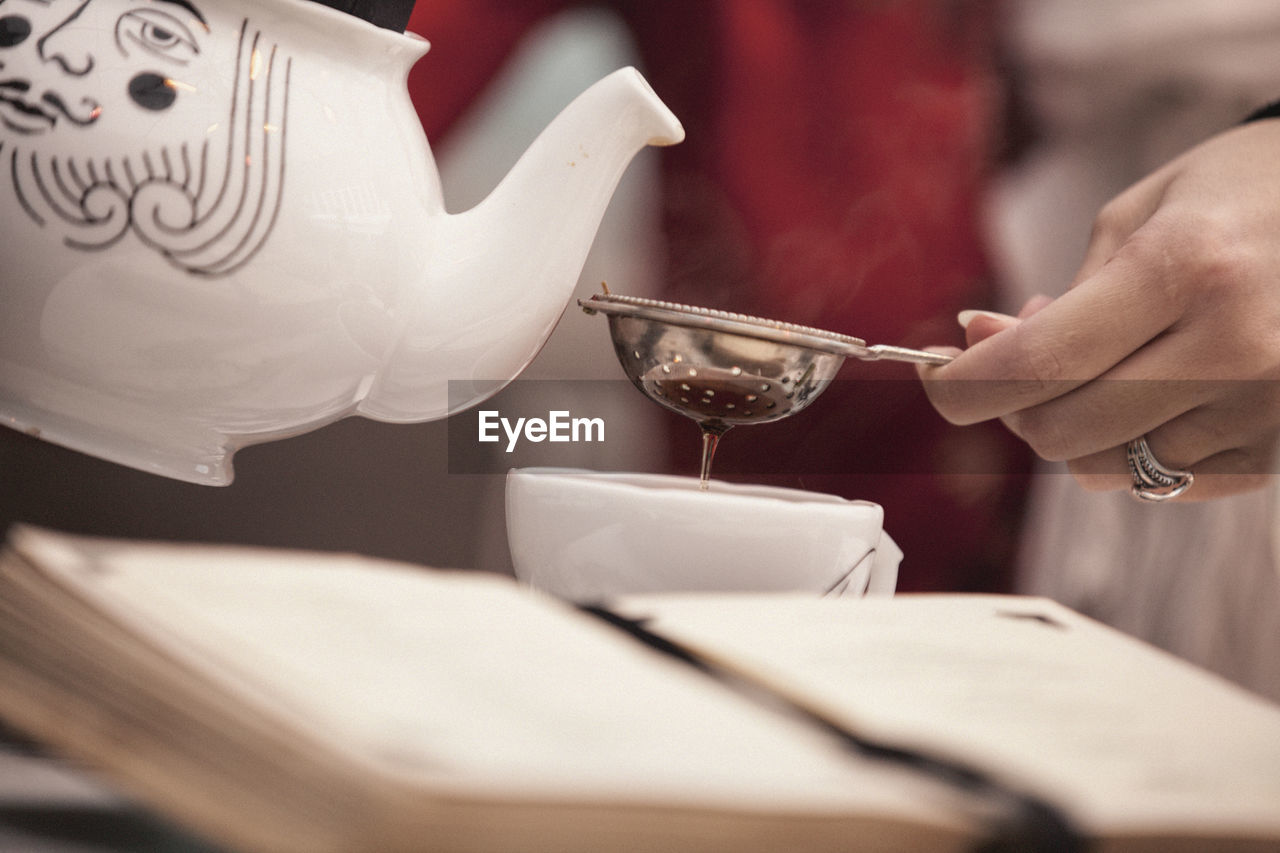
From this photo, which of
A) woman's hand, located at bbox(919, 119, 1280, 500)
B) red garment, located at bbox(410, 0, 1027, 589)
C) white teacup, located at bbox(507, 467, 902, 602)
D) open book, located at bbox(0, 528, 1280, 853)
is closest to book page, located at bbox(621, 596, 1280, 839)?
open book, located at bbox(0, 528, 1280, 853)

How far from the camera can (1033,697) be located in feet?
0.43

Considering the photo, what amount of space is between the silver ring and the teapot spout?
0.92ft

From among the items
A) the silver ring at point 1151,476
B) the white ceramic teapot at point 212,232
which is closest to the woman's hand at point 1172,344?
the silver ring at point 1151,476

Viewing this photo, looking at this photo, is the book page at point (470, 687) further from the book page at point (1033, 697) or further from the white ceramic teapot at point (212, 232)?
the white ceramic teapot at point (212, 232)

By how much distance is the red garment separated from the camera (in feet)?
1.76

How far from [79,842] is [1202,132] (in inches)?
25.1

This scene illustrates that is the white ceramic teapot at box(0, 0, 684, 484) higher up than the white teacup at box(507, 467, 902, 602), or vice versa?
the white ceramic teapot at box(0, 0, 684, 484)

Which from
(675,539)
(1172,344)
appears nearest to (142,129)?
(675,539)

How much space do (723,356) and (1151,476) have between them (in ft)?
0.72

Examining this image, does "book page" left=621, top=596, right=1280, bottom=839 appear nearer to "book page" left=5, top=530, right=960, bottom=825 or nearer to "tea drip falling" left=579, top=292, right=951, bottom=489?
"book page" left=5, top=530, right=960, bottom=825

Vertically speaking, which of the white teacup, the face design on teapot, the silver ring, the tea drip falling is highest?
the face design on teapot

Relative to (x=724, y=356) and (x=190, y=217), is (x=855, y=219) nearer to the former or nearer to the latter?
(x=724, y=356)

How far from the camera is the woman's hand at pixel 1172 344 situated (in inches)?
15.7

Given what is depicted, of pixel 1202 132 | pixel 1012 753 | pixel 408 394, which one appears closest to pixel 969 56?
pixel 1202 132
